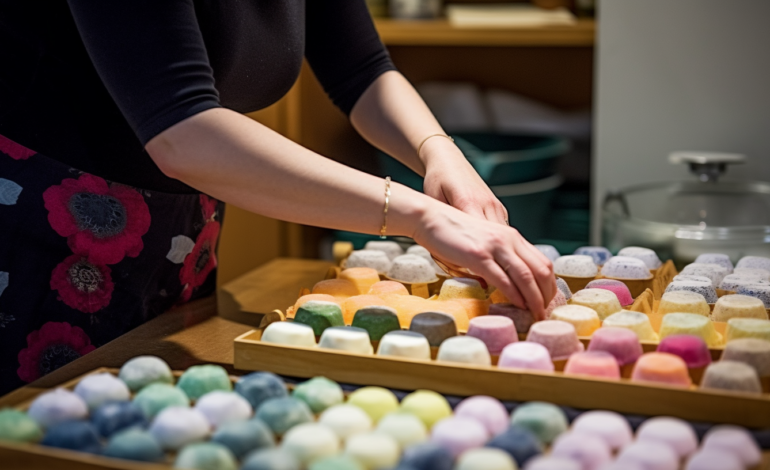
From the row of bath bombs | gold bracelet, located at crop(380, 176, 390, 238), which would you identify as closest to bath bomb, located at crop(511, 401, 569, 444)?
the row of bath bombs

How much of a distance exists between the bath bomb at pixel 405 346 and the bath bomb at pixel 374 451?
0.19 m

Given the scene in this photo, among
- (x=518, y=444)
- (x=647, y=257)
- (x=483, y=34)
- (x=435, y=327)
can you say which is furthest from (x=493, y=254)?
(x=483, y=34)

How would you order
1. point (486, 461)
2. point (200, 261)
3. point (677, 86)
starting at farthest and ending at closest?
1. point (677, 86)
2. point (200, 261)
3. point (486, 461)

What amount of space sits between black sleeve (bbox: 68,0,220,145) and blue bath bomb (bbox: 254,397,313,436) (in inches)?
14.1

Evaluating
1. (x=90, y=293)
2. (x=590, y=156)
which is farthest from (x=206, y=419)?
(x=590, y=156)

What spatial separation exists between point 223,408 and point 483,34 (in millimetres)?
1880

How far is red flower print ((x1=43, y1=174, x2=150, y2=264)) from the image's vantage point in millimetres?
1134

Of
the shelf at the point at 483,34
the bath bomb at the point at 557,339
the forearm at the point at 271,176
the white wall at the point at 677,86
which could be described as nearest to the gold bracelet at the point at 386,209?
the forearm at the point at 271,176

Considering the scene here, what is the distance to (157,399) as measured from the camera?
0.80m

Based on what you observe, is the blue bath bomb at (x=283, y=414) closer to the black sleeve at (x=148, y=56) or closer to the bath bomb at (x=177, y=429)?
the bath bomb at (x=177, y=429)

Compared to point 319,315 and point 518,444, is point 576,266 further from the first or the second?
point 518,444

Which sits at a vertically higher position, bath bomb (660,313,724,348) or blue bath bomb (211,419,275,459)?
bath bomb (660,313,724,348)

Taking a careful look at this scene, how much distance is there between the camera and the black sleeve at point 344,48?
1.44 meters

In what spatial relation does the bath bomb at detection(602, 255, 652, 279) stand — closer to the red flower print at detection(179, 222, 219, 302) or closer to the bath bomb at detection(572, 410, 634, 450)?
the bath bomb at detection(572, 410, 634, 450)
